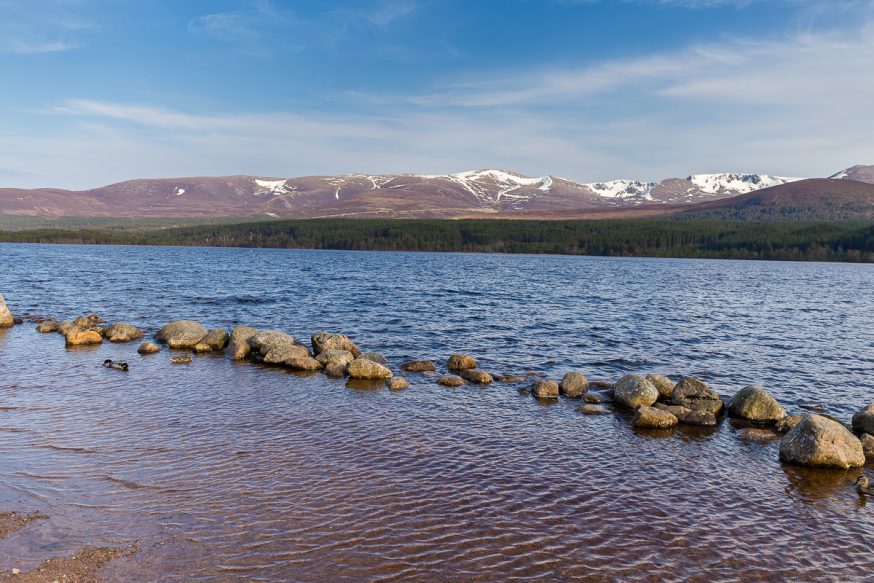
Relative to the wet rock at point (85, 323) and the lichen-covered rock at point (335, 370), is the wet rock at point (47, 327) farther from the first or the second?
the lichen-covered rock at point (335, 370)

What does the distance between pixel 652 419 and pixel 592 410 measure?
2343mm

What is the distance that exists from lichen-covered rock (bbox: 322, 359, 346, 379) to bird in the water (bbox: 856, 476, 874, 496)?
19.6 metres

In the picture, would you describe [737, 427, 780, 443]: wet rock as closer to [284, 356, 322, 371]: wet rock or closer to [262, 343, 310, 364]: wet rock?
[284, 356, 322, 371]: wet rock

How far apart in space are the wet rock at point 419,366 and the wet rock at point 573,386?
22.4 ft

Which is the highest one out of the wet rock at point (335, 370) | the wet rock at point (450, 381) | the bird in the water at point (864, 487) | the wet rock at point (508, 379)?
the wet rock at point (335, 370)

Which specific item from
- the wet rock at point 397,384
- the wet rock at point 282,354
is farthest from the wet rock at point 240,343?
the wet rock at point 397,384

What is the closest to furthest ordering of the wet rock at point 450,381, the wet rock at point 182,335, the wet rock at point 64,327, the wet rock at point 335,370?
the wet rock at point 450,381 < the wet rock at point 335,370 < the wet rock at point 182,335 < the wet rock at point 64,327

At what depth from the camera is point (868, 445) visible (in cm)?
1855

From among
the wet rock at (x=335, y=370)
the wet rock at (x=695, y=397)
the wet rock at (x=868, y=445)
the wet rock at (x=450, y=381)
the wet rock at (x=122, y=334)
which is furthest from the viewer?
the wet rock at (x=122, y=334)

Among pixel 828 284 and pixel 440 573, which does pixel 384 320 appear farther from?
pixel 828 284

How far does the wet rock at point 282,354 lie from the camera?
28.1 m

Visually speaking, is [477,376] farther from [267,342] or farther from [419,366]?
[267,342]

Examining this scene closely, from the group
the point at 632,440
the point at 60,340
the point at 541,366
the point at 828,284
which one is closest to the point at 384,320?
the point at 541,366

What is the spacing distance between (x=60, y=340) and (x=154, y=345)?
7014 millimetres
